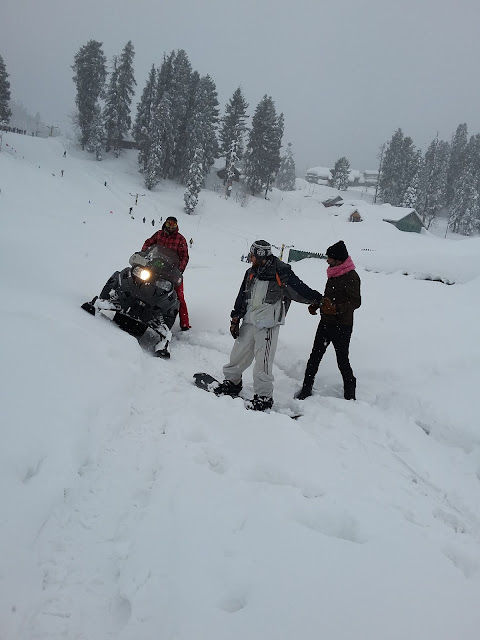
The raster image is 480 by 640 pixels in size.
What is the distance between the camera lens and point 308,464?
3.23 m

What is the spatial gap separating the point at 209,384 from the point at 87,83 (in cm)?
5832

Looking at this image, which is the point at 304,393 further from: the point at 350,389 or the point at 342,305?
the point at 342,305

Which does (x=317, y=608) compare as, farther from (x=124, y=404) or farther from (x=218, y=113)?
(x=218, y=113)

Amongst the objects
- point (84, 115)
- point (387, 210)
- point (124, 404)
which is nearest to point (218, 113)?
point (84, 115)

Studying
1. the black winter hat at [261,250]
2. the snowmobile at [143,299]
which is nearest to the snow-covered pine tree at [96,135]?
the snowmobile at [143,299]

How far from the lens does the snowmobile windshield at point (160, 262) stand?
19.4ft

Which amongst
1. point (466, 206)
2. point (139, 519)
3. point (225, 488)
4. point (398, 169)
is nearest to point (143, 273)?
point (225, 488)

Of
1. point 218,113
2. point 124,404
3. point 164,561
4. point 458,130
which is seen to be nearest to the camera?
point 164,561

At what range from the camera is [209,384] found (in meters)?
4.93

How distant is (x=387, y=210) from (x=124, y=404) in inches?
2277

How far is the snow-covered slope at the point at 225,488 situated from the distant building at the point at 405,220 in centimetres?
5107

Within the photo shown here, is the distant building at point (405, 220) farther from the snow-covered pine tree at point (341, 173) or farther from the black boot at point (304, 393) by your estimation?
the black boot at point (304, 393)

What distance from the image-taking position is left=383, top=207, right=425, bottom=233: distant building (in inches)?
2058

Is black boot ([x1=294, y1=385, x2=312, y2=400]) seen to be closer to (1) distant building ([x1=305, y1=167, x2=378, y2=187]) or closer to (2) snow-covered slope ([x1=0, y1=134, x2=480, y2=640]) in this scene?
(2) snow-covered slope ([x1=0, y1=134, x2=480, y2=640])
